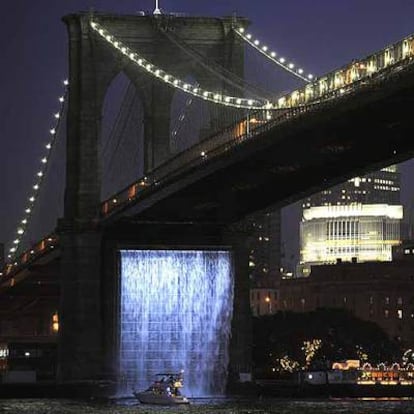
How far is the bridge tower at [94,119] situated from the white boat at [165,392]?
10.2 ft

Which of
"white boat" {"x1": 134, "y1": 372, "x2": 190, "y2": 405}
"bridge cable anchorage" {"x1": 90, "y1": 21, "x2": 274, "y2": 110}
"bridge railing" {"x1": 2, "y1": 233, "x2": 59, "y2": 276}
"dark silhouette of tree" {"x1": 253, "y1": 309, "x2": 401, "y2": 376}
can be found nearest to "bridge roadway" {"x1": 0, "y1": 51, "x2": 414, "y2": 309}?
"bridge cable anchorage" {"x1": 90, "y1": 21, "x2": 274, "y2": 110}

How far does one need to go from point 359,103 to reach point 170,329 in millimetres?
22701

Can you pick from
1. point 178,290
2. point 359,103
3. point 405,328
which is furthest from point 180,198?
point 405,328

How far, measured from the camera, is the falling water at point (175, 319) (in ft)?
230

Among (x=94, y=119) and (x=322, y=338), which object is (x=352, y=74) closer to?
(x=94, y=119)

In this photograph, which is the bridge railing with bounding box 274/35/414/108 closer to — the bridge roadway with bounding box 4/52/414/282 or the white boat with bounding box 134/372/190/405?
the bridge roadway with bounding box 4/52/414/282

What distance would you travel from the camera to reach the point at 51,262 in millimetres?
83250

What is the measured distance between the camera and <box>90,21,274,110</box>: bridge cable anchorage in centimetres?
6500

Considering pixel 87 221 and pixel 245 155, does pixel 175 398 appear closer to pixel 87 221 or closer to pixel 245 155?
pixel 87 221

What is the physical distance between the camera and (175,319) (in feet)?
232

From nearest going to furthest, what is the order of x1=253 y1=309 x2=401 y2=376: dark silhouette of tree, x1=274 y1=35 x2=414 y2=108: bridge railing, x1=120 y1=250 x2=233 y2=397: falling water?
x1=274 y1=35 x2=414 y2=108: bridge railing
x1=120 y1=250 x2=233 y2=397: falling water
x1=253 y1=309 x2=401 y2=376: dark silhouette of tree

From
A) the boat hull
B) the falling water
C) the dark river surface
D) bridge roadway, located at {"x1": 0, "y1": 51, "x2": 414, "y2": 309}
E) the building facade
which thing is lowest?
the dark river surface

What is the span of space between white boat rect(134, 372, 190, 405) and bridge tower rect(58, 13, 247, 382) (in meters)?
3.11

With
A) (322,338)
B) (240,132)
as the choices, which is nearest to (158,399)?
(240,132)
